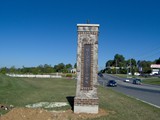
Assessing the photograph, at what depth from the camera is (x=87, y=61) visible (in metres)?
11.7

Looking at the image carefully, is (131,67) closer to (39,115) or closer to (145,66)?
(145,66)

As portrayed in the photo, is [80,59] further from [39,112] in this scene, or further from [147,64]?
[147,64]

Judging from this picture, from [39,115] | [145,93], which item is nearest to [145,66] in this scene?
[145,93]

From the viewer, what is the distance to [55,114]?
1078cm

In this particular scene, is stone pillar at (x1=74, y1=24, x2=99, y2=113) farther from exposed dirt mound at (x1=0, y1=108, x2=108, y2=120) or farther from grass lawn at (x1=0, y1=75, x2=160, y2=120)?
grass lawn at (x1=0, y1=75, x2=160, y2=120)

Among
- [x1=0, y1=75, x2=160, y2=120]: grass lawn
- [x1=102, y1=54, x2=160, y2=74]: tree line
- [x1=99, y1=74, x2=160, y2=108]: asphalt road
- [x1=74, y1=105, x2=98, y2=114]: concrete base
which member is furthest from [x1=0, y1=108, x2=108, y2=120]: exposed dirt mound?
[x1=102, y1=54, x2=160, y2=74]: tree line

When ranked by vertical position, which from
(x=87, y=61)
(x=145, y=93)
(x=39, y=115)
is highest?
(x=87, y=61)

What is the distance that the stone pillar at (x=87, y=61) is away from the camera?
38.1 ft

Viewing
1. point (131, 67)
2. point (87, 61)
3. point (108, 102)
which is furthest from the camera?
point (131, 67)

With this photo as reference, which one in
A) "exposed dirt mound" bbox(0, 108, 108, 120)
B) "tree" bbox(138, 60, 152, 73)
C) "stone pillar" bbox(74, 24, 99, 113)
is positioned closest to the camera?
"exposed dirt mound" bbox(0, 108, 108, 120)

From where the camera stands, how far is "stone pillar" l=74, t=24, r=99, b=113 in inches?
458

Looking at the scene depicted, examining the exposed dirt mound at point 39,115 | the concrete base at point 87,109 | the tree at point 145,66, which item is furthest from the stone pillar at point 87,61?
the tree at point 145,66

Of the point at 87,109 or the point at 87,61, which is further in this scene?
the point at 87,61

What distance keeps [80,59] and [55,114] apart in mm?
2657
